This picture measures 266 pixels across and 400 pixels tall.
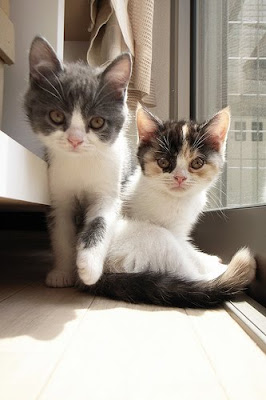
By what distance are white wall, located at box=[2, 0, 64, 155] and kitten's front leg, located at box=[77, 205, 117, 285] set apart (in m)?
0.39

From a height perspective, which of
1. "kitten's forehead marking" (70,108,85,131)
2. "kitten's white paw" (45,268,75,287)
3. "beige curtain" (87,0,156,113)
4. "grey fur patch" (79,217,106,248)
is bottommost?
"kitten's white paw" (45,268,75,287)

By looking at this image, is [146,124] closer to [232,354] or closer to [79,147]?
[79,147]

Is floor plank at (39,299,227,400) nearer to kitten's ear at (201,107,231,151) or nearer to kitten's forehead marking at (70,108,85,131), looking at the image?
kitten's forehead marking at (70,108,85,131)

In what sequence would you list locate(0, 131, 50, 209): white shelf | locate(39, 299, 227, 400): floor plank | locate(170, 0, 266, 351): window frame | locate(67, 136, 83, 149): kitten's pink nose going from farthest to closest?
locate(67, 136, 83, 149): kitten's pink nose < locate(170, 0, 266, 351): window frame < locate(0, 131, 50, 209): white shelf < locate(39, 299, 227, 400): floor plank

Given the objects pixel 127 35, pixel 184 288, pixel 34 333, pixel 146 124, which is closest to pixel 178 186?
pixel 146 124

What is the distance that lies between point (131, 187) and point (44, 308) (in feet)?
2.03

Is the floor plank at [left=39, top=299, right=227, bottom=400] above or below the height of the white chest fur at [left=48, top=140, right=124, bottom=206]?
below

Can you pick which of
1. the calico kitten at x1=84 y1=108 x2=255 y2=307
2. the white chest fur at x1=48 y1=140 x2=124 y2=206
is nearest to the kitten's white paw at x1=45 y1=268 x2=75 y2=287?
the calico kitten at x1=84 y1=108 x2=255 y2=307

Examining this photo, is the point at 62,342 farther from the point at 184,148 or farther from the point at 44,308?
the point at 184,148

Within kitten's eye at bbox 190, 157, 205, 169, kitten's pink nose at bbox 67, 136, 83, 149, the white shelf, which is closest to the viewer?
the white shelf

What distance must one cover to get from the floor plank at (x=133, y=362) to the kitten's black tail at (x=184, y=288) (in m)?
0.08

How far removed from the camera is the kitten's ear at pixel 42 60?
124 cm

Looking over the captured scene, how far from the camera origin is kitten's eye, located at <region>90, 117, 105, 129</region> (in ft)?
4.18

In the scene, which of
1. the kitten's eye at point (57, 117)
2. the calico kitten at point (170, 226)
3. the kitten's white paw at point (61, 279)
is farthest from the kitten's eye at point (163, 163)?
the kitten's white paw at point (61, 279)
